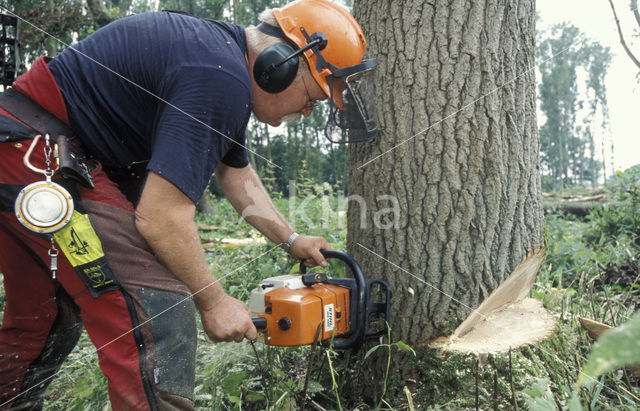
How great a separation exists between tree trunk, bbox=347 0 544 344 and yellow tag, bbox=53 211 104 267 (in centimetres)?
142

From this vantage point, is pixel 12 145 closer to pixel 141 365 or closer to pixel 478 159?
pixel 141 365

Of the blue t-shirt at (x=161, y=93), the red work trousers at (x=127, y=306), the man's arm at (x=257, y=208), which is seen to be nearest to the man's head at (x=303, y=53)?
the blue t-shirt at (x=161, y=93)

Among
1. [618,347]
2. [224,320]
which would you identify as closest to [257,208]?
[224,320]

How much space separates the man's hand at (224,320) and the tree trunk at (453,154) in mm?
896

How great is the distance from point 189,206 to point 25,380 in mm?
1190

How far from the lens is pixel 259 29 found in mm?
1999

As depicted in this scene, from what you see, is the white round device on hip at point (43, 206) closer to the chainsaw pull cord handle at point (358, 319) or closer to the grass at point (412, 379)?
the grass at point (412, 379)

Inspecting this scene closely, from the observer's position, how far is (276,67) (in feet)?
6.14

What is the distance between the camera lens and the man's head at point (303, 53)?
190 centimetres

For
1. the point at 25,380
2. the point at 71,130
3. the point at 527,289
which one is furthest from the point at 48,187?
the point at 527,289

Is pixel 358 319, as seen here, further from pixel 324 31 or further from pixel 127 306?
pixel 324 31

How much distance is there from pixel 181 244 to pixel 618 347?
4.82ft

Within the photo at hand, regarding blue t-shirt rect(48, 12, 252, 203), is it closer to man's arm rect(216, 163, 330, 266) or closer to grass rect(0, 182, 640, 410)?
man's arm rect(216, 163, 330, 266)

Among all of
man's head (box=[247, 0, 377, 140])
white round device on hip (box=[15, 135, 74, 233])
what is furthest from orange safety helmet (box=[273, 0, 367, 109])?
white round device on hip (box=[15, 135, 74, 233])
